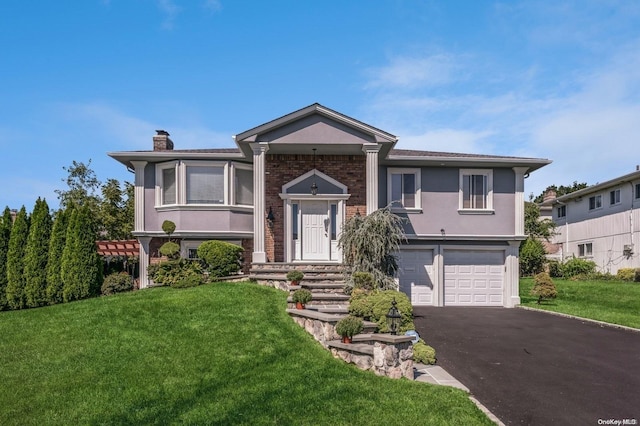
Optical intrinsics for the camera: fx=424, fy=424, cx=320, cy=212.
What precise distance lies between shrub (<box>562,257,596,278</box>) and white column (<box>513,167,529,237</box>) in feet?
38.8

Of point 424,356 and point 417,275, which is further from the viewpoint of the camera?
point 417,275

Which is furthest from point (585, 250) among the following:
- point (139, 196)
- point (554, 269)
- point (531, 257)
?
point (139, 196)

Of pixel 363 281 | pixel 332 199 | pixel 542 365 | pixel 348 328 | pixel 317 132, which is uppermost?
pixel 317 132

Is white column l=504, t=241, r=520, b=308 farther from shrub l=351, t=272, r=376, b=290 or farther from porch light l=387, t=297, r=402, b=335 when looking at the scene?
porch light l=387, t=297, r=402, b=335

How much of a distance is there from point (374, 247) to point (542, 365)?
4.97 metres

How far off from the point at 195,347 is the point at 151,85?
8.27 metres

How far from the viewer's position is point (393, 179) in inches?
628

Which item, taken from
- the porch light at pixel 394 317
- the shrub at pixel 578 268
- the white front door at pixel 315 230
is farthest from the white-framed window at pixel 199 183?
the shrub at pixel 578 268

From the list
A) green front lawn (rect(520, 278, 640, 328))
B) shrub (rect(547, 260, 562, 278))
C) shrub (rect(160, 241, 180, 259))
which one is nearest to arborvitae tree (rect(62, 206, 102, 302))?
shrub (rect(160, 241, 180, 259))

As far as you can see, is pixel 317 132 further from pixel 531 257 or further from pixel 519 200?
pixel 531 257

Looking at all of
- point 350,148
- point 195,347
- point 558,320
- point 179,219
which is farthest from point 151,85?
point 558,320

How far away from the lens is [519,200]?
16078 millimetres

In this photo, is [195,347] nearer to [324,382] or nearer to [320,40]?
[324,382]

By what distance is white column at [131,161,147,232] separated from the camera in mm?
15078
